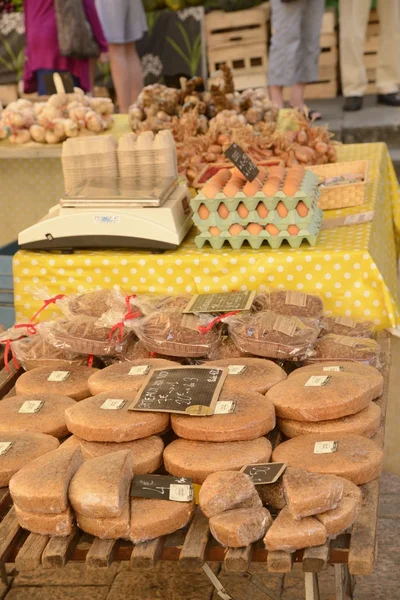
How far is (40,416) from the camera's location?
2297 millimetres

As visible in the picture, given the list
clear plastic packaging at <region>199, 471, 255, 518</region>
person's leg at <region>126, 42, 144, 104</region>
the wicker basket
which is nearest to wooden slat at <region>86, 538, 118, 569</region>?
clear plastic packaging at <region>199, 471, 255, 518</region>

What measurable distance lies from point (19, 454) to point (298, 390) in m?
0.72

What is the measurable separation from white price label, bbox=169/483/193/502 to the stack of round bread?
395mm

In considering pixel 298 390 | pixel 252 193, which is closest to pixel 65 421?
pixel 298 390

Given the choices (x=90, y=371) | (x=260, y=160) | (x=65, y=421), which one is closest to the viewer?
(x=65, y=421)

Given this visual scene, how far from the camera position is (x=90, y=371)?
259 cm

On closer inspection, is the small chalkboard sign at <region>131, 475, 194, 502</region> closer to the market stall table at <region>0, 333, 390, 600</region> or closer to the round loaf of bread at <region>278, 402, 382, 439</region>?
the market stall table at <region>0, 333, 390, 600</region>

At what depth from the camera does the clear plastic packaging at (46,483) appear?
183 centimetres

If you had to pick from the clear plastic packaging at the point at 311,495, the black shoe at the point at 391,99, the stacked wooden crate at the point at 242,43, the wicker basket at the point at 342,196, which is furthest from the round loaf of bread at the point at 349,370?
the stacked wooden crate at the point at 242,43

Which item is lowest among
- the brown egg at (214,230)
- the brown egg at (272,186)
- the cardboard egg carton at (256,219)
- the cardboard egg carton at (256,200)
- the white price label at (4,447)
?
the white price label at (4,447)

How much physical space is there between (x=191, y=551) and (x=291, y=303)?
43.3 inches

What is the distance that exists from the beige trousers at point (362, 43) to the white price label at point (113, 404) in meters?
5.69

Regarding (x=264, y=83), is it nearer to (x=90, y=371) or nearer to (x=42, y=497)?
(x=90, y=371)

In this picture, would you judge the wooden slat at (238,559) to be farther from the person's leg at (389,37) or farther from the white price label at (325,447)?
the person's leg at (389,37)
